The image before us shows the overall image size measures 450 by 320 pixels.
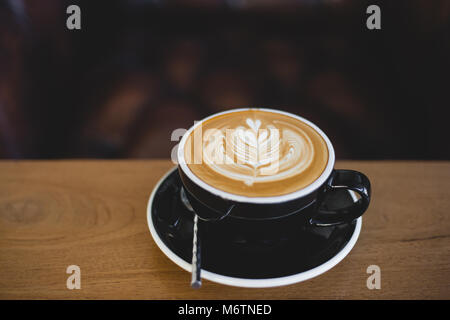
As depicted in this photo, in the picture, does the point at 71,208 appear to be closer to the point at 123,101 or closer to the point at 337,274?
the point at 337,274

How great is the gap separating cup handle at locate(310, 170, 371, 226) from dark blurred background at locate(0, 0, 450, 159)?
607 millimetres

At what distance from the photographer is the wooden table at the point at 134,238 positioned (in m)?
0.43

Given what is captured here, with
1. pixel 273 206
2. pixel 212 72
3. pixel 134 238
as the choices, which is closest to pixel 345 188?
pixel 273 206

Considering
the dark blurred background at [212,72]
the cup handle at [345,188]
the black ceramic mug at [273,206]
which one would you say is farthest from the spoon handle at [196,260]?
the dark blurred background at [212,72]

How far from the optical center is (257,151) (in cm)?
46

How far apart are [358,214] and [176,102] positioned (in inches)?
33.2

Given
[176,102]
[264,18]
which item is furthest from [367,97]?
[176,102]

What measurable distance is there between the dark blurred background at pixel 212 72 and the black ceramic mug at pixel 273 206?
60cm

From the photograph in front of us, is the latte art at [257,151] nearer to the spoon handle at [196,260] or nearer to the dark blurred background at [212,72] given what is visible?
the spoon handle at [196,260]

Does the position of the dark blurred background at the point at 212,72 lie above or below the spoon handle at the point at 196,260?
above

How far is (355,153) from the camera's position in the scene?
106 cm

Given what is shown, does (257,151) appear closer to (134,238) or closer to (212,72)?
(134,238)

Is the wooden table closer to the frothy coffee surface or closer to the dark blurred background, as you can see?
the frothy coffee surface

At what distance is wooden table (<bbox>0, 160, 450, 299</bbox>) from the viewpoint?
0.43 meters
